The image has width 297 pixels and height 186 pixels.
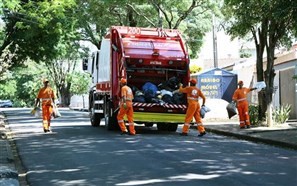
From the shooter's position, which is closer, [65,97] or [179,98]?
[179,98]

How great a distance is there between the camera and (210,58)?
7119cm

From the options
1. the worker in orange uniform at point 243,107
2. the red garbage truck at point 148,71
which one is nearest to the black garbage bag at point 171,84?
the red garbage truck at point 148,71

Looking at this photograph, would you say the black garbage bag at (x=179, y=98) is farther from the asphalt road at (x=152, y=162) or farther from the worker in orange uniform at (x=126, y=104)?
the asphalt road at (x=152, y=162)

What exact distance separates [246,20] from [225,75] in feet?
25.7

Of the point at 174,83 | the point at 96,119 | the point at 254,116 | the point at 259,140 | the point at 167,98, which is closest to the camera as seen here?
the point at 259,140

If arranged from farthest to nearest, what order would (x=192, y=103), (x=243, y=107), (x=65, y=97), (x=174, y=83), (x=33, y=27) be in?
(x=65, y=97) → (x=33, y=27) → (x=243, y=107) → (x=174, y=83) → (x=192, y=103)

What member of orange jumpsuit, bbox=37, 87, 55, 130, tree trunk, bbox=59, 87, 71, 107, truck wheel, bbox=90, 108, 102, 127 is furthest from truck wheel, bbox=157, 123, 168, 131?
tree trunk, bbox=59, 87, 71, 107

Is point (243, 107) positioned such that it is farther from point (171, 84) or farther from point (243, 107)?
point (171, 84)

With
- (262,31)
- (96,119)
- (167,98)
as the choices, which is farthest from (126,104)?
(262,31)

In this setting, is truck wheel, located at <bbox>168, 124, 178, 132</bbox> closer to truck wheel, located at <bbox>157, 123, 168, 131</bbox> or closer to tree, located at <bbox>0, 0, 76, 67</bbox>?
truck wheel, located at <bbox>157, 123, 168, 131</bbox>

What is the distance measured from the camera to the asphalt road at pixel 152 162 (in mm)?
8336

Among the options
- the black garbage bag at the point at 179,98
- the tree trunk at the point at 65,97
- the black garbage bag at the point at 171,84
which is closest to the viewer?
the black garbage bag at the point at 179,98

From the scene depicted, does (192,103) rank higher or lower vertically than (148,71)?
lower

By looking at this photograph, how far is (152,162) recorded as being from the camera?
33.0ft
